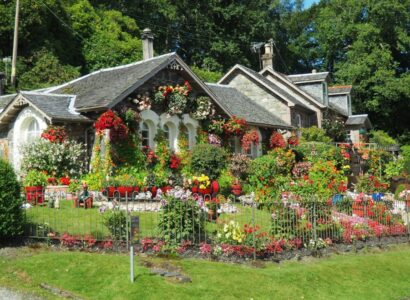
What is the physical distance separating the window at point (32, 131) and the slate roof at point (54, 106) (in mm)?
948

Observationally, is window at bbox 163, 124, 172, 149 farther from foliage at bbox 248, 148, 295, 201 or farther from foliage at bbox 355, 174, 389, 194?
foliage at bbox 355, 174, 389, 194

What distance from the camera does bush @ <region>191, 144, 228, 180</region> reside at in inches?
848

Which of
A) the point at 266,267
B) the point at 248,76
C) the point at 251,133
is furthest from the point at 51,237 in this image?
the point at 248,76

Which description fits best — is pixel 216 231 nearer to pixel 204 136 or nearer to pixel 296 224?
pixel 296 224

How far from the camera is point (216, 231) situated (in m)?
13.9

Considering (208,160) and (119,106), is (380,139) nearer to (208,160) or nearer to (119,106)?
(208,160)

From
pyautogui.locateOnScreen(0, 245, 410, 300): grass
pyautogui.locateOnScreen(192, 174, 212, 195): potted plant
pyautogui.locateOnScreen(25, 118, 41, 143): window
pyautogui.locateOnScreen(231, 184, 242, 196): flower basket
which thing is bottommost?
pyautogui.locateOnScreen(0, 245, 410, 300): grass

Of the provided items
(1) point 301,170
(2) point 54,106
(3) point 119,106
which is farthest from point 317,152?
(2) point 54,106

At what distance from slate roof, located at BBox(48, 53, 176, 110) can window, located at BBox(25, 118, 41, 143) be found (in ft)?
5.73

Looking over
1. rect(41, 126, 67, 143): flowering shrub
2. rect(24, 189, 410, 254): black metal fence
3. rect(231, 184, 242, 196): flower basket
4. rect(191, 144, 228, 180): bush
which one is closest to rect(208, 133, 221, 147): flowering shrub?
rect(191, 144, 228, 180): bush

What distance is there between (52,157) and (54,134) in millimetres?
883

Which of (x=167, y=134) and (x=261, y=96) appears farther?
(x=261, y=96)

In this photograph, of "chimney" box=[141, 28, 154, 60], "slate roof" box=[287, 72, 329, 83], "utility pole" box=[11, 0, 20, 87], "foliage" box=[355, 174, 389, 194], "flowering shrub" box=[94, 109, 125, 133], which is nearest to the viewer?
"flowering shrub" box=[94, 109, 125, 133]

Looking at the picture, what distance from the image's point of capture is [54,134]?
19.6 metres
